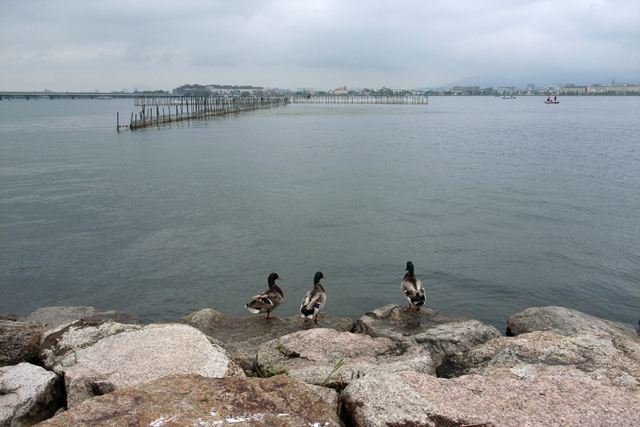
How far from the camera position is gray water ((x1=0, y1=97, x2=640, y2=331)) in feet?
36.1

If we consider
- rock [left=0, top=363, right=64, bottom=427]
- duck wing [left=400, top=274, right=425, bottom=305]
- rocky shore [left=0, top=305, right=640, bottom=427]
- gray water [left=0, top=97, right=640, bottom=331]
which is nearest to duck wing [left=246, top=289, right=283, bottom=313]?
rocky shore [left=0, top=305, right=640, bottom=427]

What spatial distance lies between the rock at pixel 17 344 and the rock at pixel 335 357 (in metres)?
2.82

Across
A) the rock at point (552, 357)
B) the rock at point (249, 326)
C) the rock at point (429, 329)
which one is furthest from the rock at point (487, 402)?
the rock at point (249, 326)

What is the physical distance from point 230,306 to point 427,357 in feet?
20.6

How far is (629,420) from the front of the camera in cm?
339

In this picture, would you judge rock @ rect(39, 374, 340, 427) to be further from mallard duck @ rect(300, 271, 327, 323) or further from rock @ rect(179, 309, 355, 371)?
mallard duck @ rect(300, 271, 327, 323)

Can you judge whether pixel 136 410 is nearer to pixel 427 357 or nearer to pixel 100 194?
pixel 427 357

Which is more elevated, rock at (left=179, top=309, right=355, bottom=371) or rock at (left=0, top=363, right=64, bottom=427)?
rock at (left=0, top=363, right=64, bottom=427)

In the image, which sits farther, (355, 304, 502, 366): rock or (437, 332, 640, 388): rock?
(355, 304, 502, 366): rock

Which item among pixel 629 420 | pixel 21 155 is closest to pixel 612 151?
pixel 629 420

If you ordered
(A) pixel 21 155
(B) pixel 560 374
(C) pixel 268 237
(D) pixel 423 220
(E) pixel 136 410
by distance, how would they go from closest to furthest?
(E) pixel 136 410, (B) pixel 560 374, (C) pixel 268 237, (D) pixel 423 220, (A) pixel 21 155

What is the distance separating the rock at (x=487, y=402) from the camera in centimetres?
343

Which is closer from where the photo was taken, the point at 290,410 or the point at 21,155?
the point at 290,410

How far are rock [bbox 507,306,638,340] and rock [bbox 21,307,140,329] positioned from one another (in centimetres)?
786
